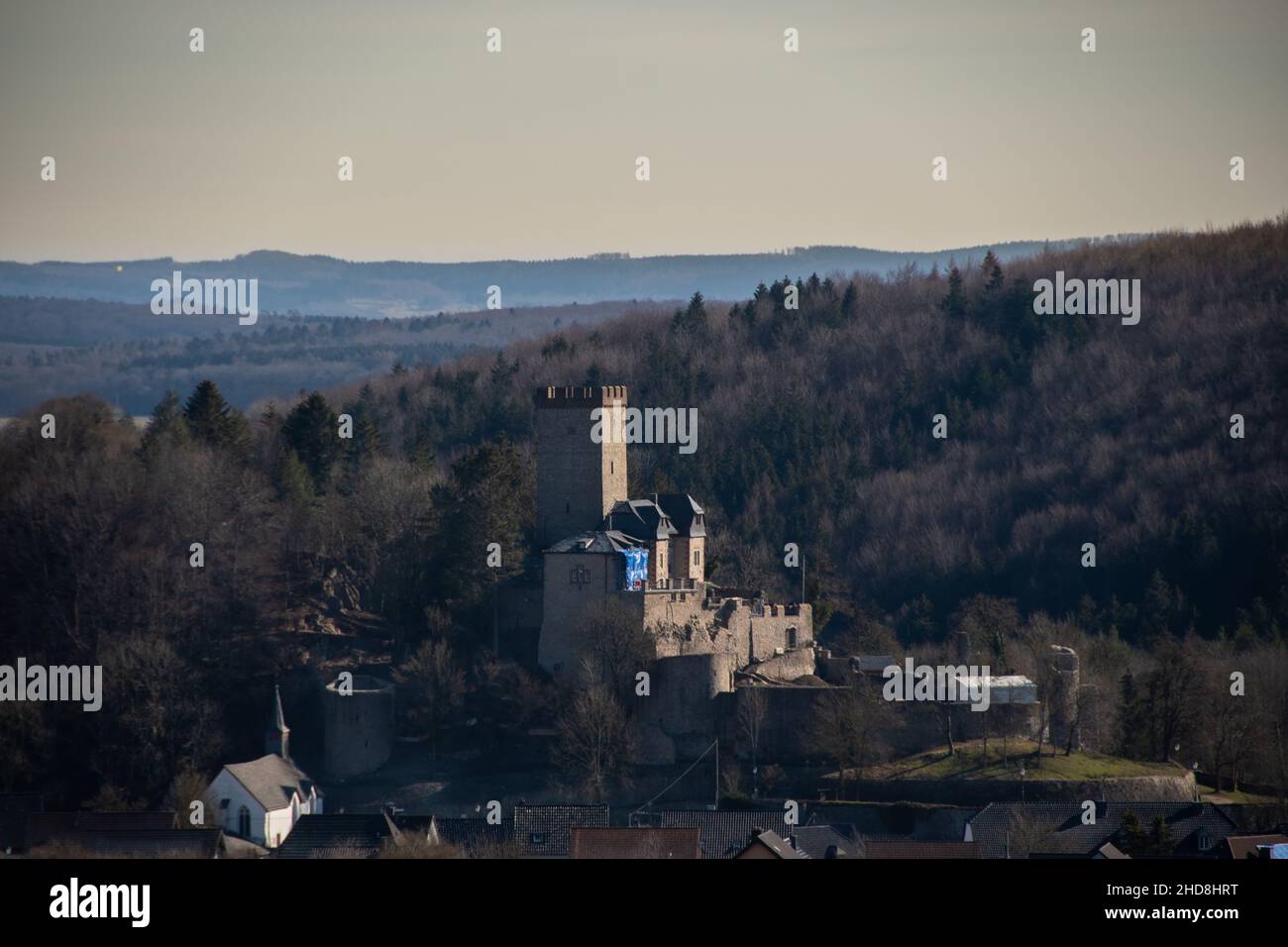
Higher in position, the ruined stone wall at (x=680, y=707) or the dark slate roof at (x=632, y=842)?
the ruined stone wall at (x=680, y=707)

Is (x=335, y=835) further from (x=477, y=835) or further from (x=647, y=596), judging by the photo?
(x=647, y=596)

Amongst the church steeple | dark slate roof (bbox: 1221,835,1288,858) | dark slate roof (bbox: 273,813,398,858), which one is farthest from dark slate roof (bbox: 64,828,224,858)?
dark slate roof (bbox: 1221,835,1288,858)

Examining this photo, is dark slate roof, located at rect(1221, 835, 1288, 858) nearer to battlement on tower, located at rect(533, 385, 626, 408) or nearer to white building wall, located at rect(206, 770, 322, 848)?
white building wall, located at rect(206, 770, 322, 848)

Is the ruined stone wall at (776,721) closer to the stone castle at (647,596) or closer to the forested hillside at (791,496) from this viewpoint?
the stone castle at (647,596)

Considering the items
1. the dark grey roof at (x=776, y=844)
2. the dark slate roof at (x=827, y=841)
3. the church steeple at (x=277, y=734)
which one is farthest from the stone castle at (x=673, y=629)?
the dark grey roof at (x=776, y=844)

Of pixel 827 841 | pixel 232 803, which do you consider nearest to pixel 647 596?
pixel 827 841
